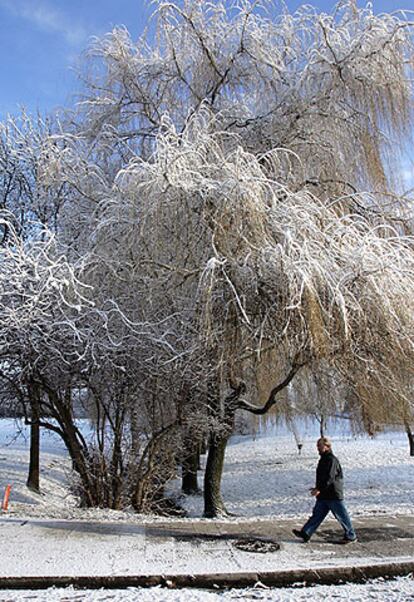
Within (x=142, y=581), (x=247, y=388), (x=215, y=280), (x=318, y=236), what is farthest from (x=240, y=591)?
(x=247, y=388)

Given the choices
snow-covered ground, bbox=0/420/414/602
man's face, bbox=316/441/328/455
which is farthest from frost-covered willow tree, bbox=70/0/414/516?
snow-covered ground, bbox=0/420/414/602

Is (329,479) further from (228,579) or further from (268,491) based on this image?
Result: (268,491)

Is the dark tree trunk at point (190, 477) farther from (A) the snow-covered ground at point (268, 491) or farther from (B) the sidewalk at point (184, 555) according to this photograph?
(B) the sidewalk at point (184, 555)

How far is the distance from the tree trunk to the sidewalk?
3202 millimetres

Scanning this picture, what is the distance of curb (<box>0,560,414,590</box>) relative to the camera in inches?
193

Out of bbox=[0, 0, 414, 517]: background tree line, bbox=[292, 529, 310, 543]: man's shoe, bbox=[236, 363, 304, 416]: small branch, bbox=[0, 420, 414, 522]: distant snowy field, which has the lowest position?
bbox=[0, 420, 414, 522]: distant snowy field

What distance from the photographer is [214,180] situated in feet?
27.3

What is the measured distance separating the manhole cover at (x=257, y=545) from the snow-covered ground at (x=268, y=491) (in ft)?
3.55

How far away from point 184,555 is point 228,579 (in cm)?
85

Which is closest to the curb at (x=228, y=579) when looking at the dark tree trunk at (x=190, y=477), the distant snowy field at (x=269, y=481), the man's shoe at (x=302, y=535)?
the man's shoe at (x=302, y=535)

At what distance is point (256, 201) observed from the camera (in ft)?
26.5

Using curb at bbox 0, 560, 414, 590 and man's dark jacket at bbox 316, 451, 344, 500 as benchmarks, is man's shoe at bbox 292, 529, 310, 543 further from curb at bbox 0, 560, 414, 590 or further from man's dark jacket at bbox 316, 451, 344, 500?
curb at bbox 0, 560, 414, 590

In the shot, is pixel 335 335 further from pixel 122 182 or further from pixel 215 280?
pixel 122 182

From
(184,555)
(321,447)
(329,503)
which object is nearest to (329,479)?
(329,503)
